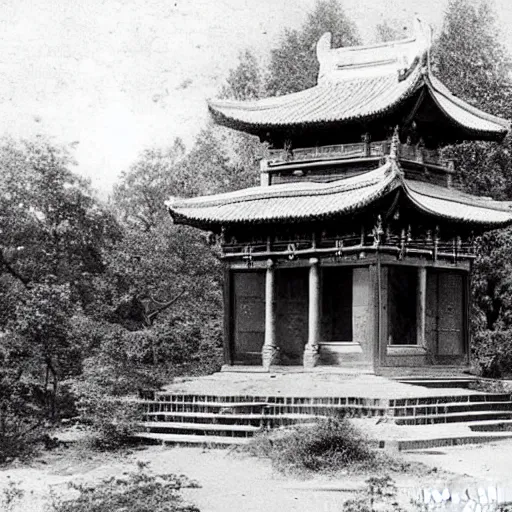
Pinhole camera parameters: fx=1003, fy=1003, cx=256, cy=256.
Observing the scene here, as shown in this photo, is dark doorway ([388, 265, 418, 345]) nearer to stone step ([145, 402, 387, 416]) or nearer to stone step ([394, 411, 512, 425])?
stone step ([394, 411, 512, 425])

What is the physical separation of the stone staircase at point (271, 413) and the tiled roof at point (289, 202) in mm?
4223

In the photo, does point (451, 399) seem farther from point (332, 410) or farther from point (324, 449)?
point (324, 449)

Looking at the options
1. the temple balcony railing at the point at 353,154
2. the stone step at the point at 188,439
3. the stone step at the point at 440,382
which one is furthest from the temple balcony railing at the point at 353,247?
the stone step at the point at 188,439

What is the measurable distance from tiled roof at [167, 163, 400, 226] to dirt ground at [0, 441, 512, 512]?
18.9 feet

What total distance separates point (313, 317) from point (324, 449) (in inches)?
279

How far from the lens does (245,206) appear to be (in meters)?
21.8

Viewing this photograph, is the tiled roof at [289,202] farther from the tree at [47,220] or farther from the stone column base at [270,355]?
the tree at [47,220]

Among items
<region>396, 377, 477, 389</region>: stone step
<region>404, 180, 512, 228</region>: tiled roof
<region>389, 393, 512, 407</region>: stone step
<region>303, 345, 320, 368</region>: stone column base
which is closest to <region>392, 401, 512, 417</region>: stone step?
<region>389, 393, 512, 407</region>: stone step

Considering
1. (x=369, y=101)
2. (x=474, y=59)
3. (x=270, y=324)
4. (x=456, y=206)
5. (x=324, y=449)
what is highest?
(x=474, y=59)

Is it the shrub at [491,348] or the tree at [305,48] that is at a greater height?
the tree at [305,48]

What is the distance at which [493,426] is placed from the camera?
1819cm

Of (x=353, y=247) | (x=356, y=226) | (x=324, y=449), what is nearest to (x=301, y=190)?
(x=356, y=226)

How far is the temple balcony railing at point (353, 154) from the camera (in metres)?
22.2

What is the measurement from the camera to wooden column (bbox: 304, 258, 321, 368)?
20.8 meters
